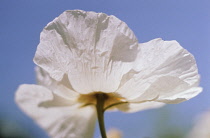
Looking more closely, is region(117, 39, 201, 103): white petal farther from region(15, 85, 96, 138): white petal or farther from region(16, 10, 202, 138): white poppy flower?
region(15, 85, 96, 138): white petal

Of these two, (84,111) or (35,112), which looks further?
(84,111)

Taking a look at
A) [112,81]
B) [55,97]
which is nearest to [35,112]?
[55,97]

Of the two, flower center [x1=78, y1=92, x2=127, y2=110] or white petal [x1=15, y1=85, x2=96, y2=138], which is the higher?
flower center [x1=78, y1=92, x2=127, y2=110]

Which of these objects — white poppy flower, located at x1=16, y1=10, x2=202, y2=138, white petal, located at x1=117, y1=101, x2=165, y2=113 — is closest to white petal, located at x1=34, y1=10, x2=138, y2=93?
white poppy flower, located at x1=16, y1=10, x2=202, y2=138

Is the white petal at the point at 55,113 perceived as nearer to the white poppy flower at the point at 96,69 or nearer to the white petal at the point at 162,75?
the white poppy flower at the point at 96,69

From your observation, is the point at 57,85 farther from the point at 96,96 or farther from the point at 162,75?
the point at 162,75

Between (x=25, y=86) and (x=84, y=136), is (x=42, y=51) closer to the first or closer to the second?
(x=25, y=86)

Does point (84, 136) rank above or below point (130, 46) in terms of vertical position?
below
